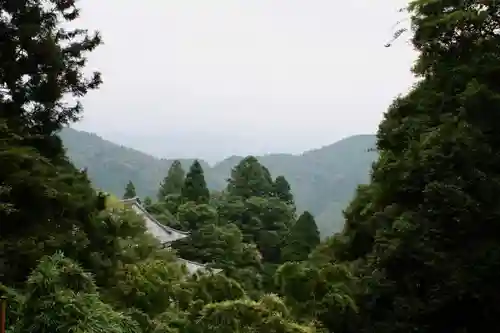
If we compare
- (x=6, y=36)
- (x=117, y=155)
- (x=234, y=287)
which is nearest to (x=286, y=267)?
(x=234, y=287)

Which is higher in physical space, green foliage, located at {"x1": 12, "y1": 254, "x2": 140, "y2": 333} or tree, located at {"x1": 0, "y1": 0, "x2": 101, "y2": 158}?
tree, located at {"x1": 0, "y1": 0, "x2": 101, "y2": 158}

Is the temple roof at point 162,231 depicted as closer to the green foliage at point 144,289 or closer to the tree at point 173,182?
the tree at point 173,182

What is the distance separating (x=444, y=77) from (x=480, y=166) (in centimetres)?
153

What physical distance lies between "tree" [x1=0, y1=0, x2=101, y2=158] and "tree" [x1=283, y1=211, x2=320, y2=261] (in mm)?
14798

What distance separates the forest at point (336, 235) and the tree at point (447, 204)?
15mm

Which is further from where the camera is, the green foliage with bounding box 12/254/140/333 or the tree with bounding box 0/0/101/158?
the tree with bounding box 0/0/101/158

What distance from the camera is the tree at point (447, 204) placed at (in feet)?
19.2

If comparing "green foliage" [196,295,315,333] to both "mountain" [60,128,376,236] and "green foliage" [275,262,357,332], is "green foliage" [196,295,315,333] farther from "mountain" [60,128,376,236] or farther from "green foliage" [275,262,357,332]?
"mountain" [60,128,376,236]

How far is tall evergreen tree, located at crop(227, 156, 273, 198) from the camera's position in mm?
29297

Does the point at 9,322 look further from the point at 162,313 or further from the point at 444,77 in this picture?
the point at 444,77

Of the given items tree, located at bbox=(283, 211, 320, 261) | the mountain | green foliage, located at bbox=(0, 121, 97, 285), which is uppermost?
the mountain

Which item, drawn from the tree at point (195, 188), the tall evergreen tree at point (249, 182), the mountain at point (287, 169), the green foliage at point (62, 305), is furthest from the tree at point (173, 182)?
the mountain at point (287, 169)

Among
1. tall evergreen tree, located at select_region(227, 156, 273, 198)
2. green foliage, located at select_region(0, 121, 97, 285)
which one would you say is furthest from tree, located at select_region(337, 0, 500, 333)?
tall evergreen tree, located at select_region(227, 156, 273, 198)

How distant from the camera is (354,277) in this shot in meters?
6.79
